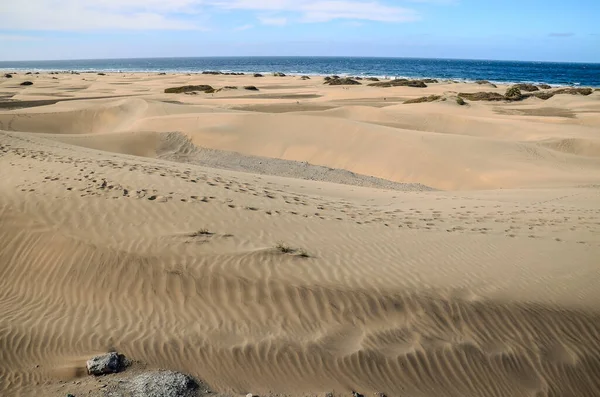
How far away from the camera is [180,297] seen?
543 centimetres

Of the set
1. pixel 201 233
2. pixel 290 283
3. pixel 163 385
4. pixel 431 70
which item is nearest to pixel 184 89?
pixel 201 233

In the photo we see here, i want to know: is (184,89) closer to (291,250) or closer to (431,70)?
(291,250)

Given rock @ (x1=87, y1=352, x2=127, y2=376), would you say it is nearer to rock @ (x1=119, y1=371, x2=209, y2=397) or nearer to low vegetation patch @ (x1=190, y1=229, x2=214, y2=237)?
rock @ (x1=119, y1=371, x2=209, y2=397)

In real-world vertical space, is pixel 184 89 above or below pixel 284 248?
above

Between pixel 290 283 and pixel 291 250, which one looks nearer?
pixel 290 283

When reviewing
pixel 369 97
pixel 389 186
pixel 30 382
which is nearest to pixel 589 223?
pixel 389 186

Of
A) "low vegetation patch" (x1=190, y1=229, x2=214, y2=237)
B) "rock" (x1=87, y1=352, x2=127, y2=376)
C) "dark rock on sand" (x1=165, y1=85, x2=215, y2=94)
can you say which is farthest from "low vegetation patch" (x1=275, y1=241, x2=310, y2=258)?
"dark rock on sand" (x1=165, y1=85, x2=215, y2=94)

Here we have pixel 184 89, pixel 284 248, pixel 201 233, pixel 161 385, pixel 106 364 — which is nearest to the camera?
pixel 161 385

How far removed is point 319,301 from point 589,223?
19.6 ft

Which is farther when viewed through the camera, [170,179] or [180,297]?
[170,179]

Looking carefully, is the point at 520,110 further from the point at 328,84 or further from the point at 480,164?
the point at 328,84

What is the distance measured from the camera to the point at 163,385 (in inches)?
161

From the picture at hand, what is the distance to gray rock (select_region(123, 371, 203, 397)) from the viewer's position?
13.1 ft

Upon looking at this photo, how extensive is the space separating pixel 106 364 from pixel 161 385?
1.92 ft
